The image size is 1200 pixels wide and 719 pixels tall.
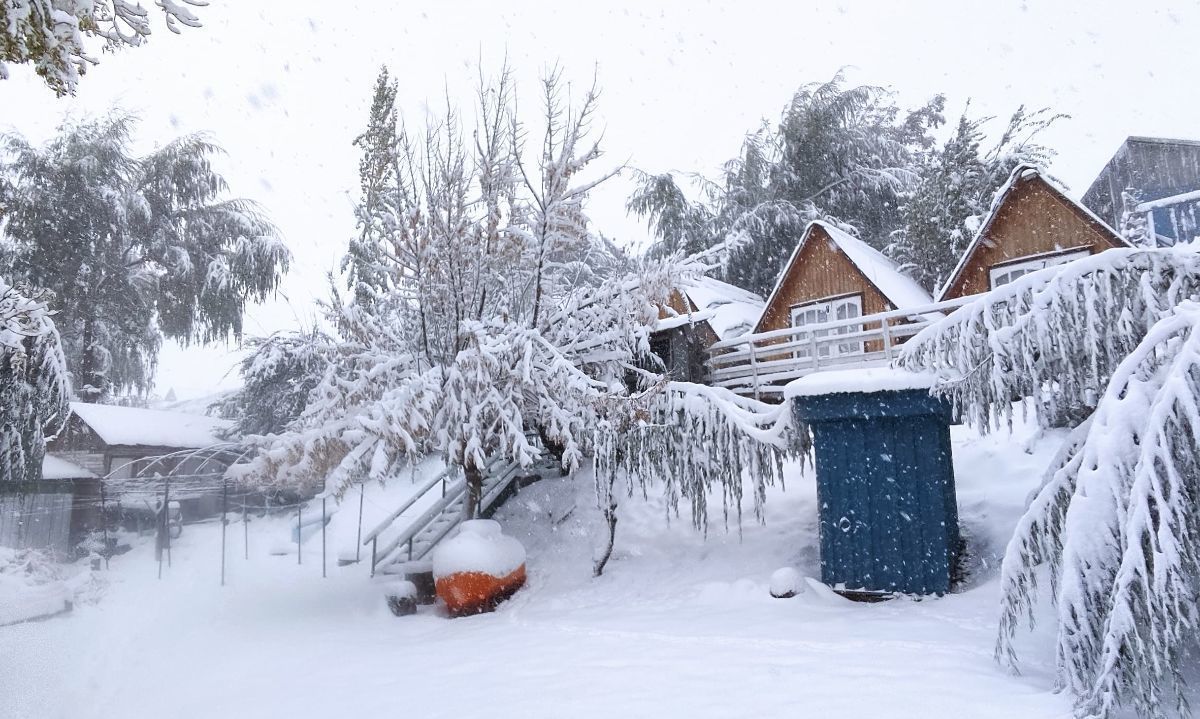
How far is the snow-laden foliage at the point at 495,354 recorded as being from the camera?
9727 mm

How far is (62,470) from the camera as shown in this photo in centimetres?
1934

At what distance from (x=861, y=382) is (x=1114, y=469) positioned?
3.81 meters

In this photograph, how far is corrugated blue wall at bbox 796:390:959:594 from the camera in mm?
8219

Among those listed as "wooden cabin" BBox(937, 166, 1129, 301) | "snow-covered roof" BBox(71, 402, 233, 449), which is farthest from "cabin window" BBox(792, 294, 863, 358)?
"snow-covered roof" BBox(71, 402, 233, 449)

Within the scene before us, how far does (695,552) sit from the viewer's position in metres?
10.6

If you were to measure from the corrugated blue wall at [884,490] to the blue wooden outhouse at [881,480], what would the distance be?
1 cm

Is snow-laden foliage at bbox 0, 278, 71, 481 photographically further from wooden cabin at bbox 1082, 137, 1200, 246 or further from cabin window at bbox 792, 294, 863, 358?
wooden cabin at bbox 1082, 137, 1200, 246

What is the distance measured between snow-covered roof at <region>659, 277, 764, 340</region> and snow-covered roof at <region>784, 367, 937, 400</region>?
7.91 metres

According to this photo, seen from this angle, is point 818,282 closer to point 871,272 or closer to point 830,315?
point 830,315

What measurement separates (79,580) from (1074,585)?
51.0 feet

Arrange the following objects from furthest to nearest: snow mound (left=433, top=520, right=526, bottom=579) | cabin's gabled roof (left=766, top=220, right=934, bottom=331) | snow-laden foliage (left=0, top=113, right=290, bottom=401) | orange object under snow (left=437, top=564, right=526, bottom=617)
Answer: snow-laden foliage (left=0, top=113, right=290, bottom=401), cabin's gabled roof (left=766, top=220, right=934, bottom=331), snow mound (left=433, top=520, right=526, bottom=579), orange object under snow (left=437, top=564, right=526, bottom=617)

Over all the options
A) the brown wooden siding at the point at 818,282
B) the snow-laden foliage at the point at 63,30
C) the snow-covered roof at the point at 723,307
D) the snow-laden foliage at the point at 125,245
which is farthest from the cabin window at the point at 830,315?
the snow-laden foliage at the point at 125,245

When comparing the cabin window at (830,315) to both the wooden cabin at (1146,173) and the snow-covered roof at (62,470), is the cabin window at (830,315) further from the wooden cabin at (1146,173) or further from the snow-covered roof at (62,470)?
the snow-covered roof at (62,470)

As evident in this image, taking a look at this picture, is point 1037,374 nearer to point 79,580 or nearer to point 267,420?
point 79,580
